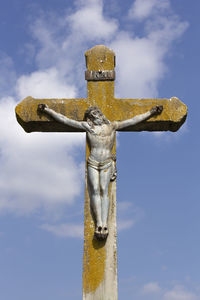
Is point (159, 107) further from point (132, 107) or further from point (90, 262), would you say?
point (90, 262)

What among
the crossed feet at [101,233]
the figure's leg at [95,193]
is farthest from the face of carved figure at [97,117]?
the crossed feet at [101,233]

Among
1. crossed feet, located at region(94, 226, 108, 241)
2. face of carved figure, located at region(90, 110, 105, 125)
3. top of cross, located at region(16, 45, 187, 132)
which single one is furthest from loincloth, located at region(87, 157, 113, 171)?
crossed feet, located at region(94, 226, 108, 241)

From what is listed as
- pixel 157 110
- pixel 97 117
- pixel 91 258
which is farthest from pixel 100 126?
pixel 91 258

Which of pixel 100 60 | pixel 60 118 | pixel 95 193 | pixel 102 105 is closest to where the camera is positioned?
pixel 95 193

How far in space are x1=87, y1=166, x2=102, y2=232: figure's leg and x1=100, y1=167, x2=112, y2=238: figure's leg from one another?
0.06 metres

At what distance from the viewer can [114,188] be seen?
743 cm

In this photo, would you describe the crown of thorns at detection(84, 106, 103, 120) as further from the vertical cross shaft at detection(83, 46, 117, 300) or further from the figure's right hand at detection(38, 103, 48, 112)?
the figure's right hand at detection(38, 103, 48, 112)

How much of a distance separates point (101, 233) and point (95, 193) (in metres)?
0.63

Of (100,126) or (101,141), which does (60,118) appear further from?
(101,141)

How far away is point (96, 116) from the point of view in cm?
771

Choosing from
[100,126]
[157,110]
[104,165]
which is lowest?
[104,165]

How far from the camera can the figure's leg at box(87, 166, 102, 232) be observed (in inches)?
283

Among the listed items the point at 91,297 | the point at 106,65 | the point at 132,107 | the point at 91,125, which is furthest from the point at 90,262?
the point at 106,65

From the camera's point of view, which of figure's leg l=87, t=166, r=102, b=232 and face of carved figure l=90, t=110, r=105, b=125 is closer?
figure's leg l=87, t=166, r=102, b=232
